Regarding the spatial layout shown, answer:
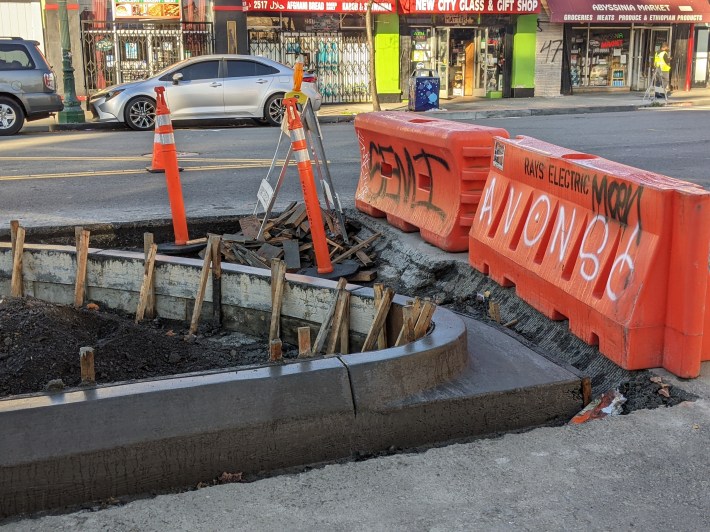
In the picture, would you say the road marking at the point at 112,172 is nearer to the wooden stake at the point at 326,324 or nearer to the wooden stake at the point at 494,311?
the wooden stake at the point at 494,311

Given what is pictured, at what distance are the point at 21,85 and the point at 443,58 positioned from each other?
1464 centimetres

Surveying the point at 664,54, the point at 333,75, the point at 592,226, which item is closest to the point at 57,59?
the point at 333,75

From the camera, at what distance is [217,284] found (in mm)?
6203

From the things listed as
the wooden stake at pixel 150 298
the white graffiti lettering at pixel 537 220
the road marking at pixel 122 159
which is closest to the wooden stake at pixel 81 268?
the wooden stake at pixel 150 298

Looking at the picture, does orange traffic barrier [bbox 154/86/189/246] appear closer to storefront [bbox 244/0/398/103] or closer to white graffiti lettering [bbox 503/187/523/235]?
white graffiti lettering [bbox 503/187/523/235]

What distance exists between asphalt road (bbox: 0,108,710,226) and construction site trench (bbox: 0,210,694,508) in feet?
9.02

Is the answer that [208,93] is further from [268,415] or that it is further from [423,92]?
[268,415]

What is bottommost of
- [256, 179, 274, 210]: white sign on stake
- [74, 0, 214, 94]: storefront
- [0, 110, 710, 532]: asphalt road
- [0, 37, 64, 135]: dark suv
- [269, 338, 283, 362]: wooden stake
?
[0, 110, 710, 532]: asphalt road

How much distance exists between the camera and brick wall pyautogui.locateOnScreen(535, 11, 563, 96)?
29.9 m

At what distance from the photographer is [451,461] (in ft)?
12.9

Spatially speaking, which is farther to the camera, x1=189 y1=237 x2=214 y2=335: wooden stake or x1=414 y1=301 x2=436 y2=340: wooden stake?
x1=189 y1=237 x2=214 y2=335: wooden stake

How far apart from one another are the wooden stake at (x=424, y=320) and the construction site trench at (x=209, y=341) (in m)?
0.50

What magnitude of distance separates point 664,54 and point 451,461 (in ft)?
89.5

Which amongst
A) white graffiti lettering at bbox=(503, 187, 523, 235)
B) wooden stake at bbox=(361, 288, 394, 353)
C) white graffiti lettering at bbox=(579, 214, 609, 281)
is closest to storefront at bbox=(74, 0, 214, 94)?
white graffiti lettering at bbox=(503, 187, 523, 235)
